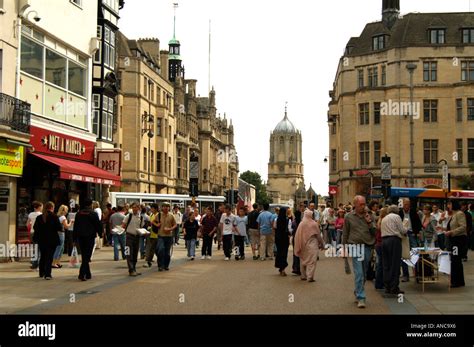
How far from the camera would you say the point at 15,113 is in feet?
71.6

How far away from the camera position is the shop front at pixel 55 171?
78.5 ft

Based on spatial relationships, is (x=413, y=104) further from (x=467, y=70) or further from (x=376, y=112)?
(x=467, y=70)

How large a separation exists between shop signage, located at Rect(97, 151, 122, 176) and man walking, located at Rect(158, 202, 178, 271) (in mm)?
10538

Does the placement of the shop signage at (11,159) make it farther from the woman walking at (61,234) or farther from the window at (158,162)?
the window at (158,162)

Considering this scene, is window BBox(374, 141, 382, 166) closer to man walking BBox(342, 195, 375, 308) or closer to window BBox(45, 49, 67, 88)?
window BBox(45, 49, 67, 88)

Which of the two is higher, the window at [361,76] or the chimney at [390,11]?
the chimney at [390,11]

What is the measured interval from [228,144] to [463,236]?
10817cm

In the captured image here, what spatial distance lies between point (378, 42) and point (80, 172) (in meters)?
45.2

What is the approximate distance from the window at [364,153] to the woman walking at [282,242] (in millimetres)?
43841

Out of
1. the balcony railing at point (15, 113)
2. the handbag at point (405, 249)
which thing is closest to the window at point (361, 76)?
the balcony railing at point (15, 113)

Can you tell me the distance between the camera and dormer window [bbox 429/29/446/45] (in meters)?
62.4

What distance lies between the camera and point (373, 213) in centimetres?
1717

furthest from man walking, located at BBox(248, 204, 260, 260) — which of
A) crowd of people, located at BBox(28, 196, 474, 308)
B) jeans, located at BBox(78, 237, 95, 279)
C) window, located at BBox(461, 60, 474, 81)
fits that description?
window, located at BBox(461, 60, 474, 81)
